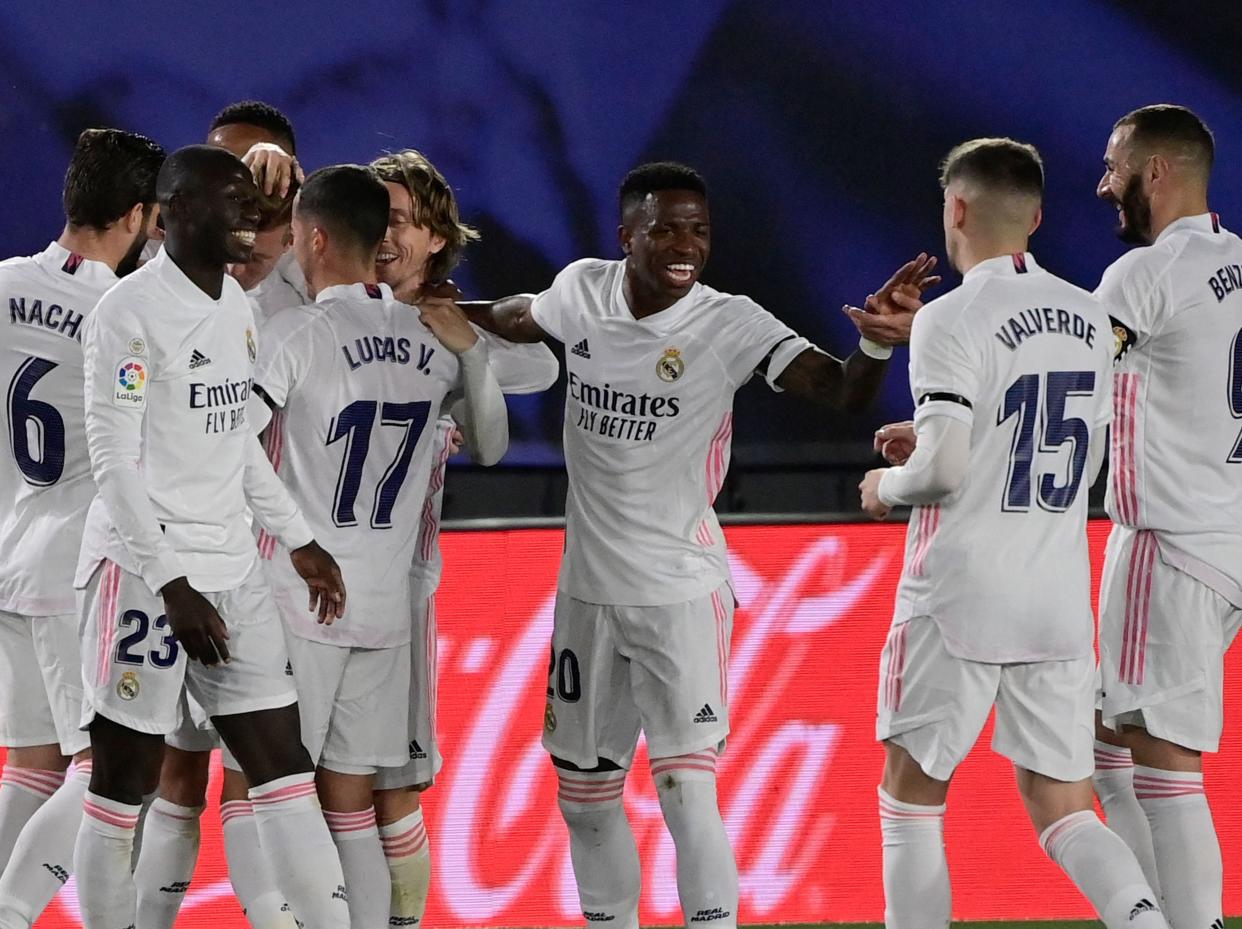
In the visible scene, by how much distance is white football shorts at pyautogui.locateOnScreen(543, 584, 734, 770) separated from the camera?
406 centimetres

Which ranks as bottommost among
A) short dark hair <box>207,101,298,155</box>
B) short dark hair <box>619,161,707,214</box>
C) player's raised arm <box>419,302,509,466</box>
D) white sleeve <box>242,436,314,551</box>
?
white sleeve <box>242,436,314,551</box>

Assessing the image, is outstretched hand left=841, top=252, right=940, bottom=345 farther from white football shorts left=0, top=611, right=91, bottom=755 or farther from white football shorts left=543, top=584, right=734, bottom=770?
white football shorts left=0, top=611, right=91, bottom=755

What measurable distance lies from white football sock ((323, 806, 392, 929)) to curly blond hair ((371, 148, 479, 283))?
1.38m

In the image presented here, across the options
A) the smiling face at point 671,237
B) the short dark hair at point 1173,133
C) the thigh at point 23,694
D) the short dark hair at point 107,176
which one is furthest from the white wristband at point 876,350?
the thigh at point 23,694

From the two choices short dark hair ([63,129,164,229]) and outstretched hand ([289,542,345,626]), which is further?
short dark hair ([63,129,164,229])

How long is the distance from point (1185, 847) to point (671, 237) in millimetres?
1778

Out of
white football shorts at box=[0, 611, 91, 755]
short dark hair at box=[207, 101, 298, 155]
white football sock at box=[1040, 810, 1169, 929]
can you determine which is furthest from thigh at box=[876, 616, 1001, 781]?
short dark hair at box=[207, 101, 298, 155]

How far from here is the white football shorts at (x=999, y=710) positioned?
379 centimetres

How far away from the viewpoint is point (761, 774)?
5.25 m

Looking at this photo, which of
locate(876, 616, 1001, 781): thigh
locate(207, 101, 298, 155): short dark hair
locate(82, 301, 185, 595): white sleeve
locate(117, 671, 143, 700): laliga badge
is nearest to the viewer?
locate(82, 301, 185, 595): white sleeve

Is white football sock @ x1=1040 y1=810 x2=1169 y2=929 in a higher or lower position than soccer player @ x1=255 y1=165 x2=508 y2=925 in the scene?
lower

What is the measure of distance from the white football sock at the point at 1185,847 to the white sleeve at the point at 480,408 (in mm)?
1678

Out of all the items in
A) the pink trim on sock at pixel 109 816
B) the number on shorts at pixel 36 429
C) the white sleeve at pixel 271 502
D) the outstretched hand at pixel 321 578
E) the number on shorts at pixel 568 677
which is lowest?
the pink trim on sock at pixel 109 816

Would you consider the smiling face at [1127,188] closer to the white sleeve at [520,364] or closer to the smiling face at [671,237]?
the smiling face at [671,237]
